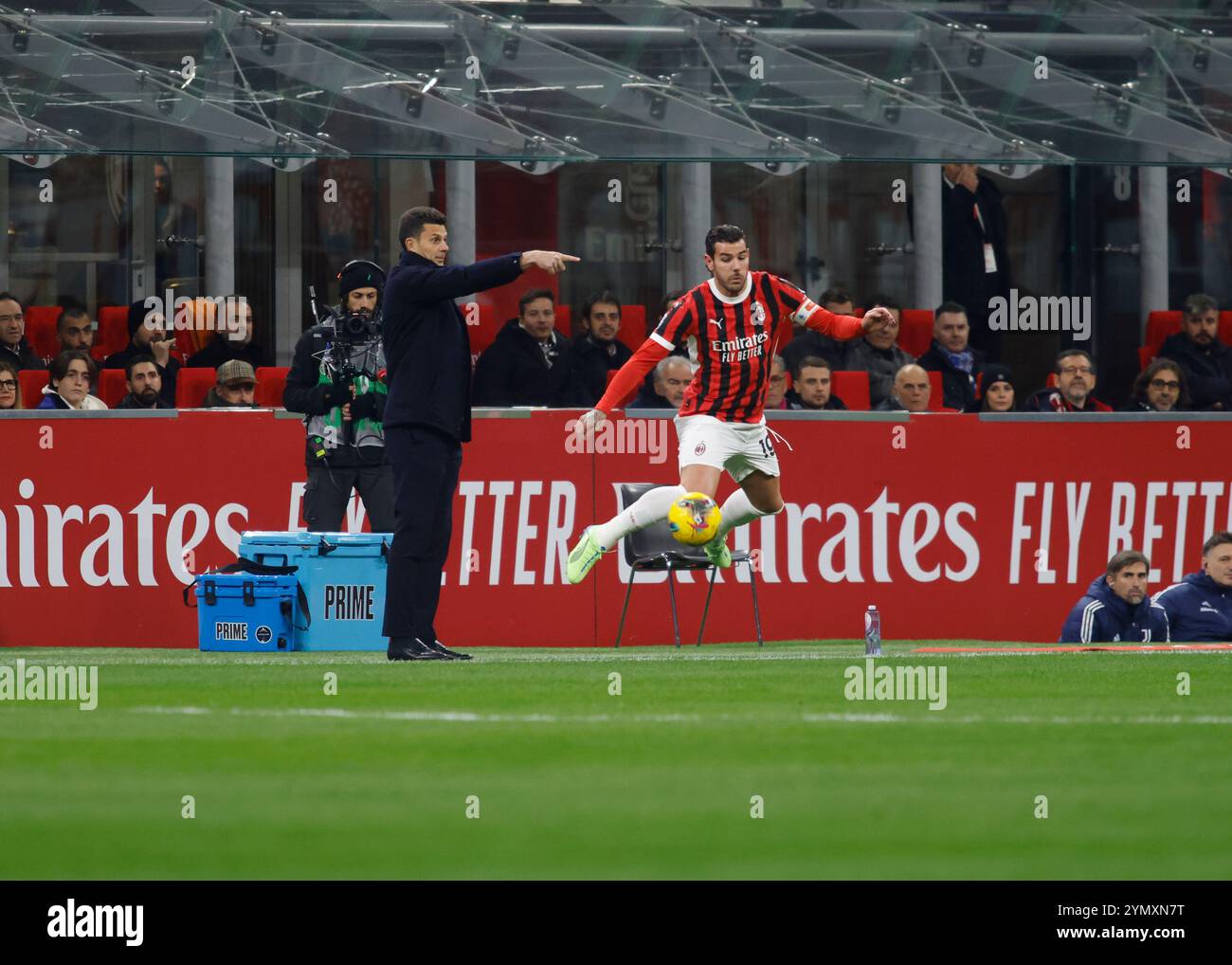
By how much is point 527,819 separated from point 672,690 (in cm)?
362

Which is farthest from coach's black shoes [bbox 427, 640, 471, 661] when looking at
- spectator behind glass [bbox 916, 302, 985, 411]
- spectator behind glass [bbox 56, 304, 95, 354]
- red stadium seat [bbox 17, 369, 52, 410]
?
spectator behind glass [bbox 56, 304, 95, 354]

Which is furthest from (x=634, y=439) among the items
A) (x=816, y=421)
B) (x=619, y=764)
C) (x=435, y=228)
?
(x=619, y=764)

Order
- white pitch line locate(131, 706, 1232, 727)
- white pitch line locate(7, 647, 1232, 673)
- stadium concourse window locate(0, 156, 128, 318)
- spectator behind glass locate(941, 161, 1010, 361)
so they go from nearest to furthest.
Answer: white pitch line locate(131, 706, 1232, 727), white pitch line locate(7, 647, 1232, 673), spectator behind glass locate(941, 161, 1010, 361), stadium concourse window locate(0, 156, 128, 318)

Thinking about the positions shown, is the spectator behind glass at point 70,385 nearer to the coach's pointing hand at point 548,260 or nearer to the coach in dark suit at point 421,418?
the coach in dark suit at point 421,418

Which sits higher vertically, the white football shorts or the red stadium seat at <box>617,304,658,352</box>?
the red stadium seat at <box>617,304,658,352</box>

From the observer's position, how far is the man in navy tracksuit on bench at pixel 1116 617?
14.0m

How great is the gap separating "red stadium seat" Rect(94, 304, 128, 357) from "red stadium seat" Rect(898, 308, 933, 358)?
6.62m

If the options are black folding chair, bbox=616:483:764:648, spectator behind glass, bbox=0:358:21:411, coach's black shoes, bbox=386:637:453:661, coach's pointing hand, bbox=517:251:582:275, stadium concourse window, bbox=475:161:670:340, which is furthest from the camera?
stadium concourse window, bbox=475:161:670:340

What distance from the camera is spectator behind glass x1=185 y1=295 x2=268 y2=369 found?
1748cm

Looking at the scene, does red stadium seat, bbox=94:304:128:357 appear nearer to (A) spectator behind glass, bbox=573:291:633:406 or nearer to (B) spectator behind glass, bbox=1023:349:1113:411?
(A) spectator behind glass, bbox=573:291:633:406

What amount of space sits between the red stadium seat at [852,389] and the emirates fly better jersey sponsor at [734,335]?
3.63 m

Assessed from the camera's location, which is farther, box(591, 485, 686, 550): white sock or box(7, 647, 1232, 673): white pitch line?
box(591, 485, 686, 550): white sock

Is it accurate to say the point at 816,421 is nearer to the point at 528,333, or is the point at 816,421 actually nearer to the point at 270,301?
the point at 528,333

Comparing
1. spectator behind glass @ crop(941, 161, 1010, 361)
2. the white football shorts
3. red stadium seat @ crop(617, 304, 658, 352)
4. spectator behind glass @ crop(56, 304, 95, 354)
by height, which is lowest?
the white football shorts
